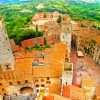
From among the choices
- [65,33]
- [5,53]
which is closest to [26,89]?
[5,53]

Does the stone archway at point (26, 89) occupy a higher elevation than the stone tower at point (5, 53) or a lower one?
lower

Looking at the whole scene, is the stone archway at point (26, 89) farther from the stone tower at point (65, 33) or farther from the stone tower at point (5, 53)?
the stone tower at point (65, 33)

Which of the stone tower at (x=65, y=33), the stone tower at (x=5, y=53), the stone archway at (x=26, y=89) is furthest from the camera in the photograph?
the stone tower at (x=65, y=33)

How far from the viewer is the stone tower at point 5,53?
51156 millimetres

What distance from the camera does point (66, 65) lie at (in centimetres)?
5556

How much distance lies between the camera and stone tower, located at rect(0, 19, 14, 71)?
2014 inches

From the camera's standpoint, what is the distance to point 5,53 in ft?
172

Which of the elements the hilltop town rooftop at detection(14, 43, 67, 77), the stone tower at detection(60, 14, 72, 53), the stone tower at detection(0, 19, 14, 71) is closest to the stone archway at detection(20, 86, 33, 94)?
the hilltop town rooftop at detection(14, 43, 67, 77)

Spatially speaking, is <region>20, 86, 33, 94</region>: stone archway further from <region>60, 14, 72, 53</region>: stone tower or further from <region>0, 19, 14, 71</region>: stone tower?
<region>60, 14, 72, 53</region>: stone tower

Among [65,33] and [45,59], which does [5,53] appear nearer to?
[45,59]

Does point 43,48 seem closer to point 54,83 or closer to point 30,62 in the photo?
point 30,62

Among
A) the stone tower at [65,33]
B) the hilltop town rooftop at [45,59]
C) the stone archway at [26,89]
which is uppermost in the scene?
the stone tower at [65,33]

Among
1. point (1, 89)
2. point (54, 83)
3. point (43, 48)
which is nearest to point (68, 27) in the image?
point (43, 48)

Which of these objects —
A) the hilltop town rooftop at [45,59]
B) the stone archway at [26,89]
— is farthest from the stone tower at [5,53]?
the stone archway at [26,89]
